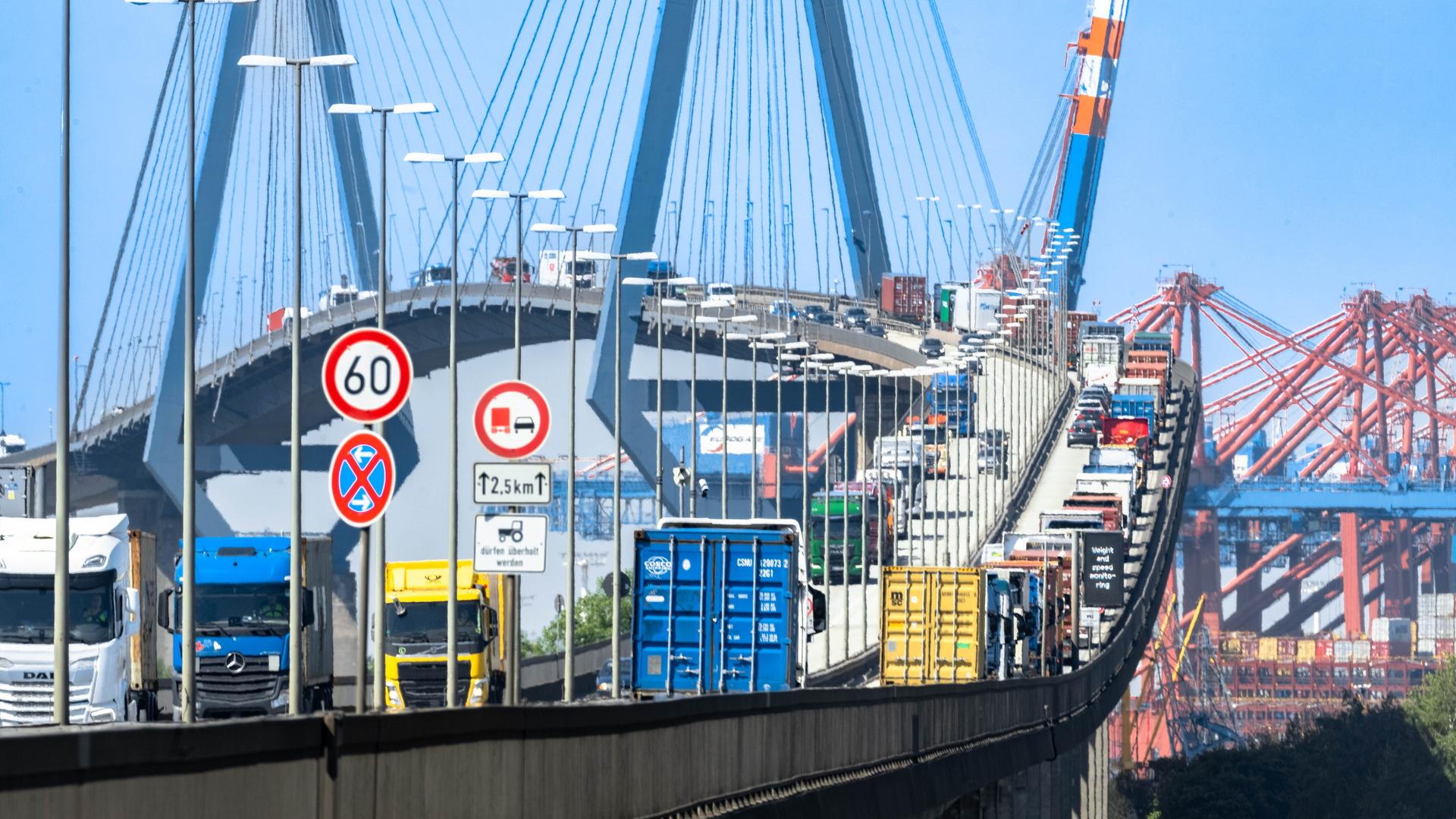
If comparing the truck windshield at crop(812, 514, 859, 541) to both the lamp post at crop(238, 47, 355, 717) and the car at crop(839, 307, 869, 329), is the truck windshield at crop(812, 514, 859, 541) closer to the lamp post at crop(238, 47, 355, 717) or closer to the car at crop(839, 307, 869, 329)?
the car at crop(839, 307, 869, 329)

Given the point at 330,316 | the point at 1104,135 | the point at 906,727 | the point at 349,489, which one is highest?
the point at 1104,135

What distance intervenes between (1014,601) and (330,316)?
64.0 m

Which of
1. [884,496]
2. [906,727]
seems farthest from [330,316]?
[906,727]

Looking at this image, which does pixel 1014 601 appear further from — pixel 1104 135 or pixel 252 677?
pixel 1104 135

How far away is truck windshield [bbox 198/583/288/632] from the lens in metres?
30.9

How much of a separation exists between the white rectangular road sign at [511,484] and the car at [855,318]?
4196 inches

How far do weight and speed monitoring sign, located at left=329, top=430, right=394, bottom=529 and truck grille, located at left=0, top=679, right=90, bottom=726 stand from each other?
10122 mm

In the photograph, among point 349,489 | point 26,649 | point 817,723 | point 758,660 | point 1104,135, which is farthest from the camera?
point 1104,135

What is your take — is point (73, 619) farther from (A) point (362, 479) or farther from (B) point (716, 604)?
(A) point (362, 479)

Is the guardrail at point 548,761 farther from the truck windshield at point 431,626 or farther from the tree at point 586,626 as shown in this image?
the tree at point 586,626

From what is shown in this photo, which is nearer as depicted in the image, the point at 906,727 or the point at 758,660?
the point at 906,727

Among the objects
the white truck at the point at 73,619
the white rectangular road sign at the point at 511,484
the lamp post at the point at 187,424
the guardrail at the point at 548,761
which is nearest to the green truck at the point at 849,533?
the guardrail at the point at 548,761

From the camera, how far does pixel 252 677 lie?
3092 centimetres

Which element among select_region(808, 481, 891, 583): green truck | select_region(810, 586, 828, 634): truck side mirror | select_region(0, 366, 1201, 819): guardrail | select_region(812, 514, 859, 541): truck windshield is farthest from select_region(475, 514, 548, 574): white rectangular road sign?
select_region(812, 514, 859, 541): truck windshield
